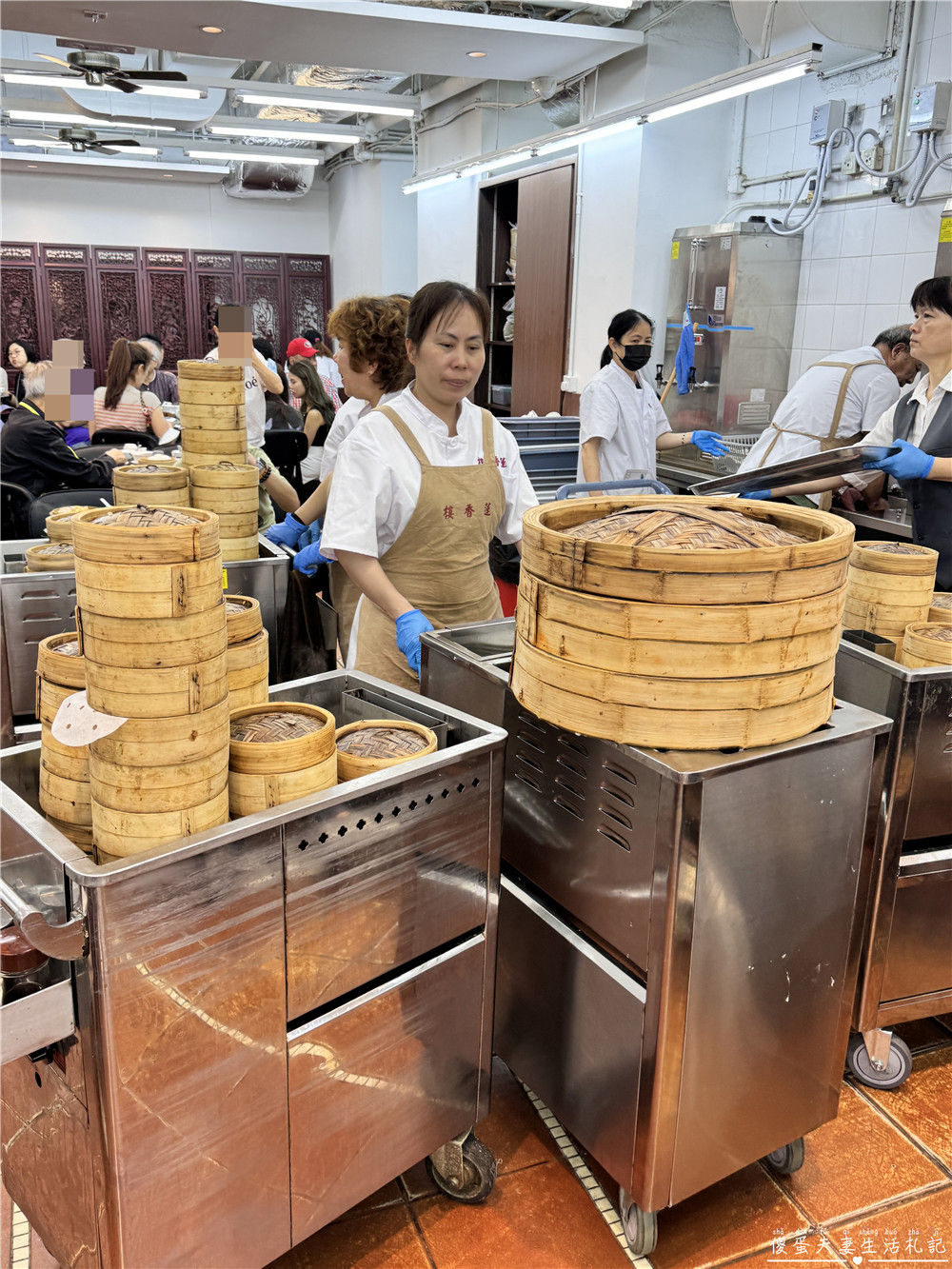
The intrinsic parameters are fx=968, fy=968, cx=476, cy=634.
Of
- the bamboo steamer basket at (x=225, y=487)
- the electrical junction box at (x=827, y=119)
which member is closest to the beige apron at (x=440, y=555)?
the bamboo steamer basket at (x=225, y=487)

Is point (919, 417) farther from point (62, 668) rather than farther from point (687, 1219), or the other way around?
point (62, 668)

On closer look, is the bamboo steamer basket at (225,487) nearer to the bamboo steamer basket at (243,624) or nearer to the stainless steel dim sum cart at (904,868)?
the bamboo steamer basket at (243,624)

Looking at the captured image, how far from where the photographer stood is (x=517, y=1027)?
1.87 m

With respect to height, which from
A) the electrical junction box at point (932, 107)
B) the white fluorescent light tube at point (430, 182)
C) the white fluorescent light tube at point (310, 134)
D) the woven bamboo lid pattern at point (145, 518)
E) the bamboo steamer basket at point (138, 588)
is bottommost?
the bamboo steamer basket at point (138, 588)

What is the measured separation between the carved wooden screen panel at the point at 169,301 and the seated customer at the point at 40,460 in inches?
329

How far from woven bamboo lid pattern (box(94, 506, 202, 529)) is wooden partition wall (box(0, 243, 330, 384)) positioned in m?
11.9

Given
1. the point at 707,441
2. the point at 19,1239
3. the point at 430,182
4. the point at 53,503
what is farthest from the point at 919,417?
the point at 430,182

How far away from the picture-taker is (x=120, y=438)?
6.02 m

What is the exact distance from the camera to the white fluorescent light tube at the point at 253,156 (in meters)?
9.73

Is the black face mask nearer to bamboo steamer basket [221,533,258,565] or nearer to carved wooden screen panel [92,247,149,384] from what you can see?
bamboo steamer basket [221,533,258,565]

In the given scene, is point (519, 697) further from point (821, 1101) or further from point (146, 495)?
point (146, 495)

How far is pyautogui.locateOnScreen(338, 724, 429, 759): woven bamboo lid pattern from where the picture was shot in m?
1.49

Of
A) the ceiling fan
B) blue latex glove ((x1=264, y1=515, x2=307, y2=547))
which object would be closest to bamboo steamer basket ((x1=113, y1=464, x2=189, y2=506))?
blue latex glove ((x1=264, y1=515, x2=307, y2=547))

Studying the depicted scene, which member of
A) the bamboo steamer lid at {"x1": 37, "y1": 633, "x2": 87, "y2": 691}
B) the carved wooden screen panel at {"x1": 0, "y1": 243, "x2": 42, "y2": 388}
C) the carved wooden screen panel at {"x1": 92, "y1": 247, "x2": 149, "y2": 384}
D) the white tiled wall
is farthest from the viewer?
the carved wooden screen panel at {"x1": 92, "y1": 247, "x2": 149, "y2": 384}
